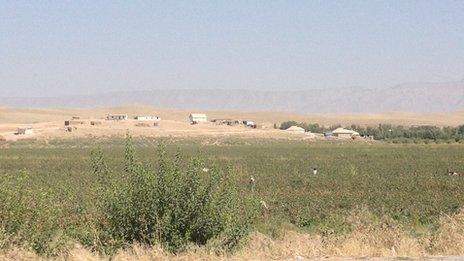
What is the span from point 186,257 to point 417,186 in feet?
73.5

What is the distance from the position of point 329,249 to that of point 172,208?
279cm

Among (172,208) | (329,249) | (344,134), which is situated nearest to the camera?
(329,249)

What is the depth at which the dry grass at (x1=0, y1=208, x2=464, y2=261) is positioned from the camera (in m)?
11.8

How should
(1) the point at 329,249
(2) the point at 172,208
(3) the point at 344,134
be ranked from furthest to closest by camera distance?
(3) the point at 344,134, (2) the point at 172,208, (1) the point at 329,249

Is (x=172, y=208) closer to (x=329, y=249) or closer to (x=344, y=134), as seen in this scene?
(x=329, y=249)

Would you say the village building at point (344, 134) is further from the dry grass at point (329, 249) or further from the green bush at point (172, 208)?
the green bush at point (172, 208)

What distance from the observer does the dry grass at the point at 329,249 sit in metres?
11.8

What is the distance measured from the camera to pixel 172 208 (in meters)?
12.7

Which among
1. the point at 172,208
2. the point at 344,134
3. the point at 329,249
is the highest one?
the point at 172,208

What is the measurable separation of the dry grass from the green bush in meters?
0.48

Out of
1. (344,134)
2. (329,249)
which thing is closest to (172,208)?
(329,249)

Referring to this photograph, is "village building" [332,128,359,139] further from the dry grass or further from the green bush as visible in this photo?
the green bush

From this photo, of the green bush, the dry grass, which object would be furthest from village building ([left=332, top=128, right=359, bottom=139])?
the green bush

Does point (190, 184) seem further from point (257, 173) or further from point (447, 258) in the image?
point (257, 173)
